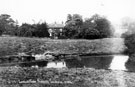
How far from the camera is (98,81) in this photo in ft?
43.7

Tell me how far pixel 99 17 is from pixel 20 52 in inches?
969

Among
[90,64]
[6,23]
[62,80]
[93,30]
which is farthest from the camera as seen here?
[6,23]

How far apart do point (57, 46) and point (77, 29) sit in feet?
47.9

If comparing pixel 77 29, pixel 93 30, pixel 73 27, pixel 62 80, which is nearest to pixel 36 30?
pixel 73 27

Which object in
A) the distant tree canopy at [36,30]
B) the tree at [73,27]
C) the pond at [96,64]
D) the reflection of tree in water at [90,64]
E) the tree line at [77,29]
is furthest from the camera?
the tree at [73,27]

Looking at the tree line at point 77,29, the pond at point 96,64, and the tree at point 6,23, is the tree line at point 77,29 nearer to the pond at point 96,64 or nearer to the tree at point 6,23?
the tree at point 6,23

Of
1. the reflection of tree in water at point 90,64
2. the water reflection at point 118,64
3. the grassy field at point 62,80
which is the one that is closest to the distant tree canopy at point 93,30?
the water reflection at point 118,64

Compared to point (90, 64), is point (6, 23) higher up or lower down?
higher up

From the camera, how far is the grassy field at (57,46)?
30.6 metres

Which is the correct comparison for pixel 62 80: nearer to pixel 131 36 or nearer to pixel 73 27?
pixel 131 36

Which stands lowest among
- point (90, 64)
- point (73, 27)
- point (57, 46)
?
point (90, 64)

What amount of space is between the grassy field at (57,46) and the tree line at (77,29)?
285 inches

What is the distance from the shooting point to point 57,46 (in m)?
34.3

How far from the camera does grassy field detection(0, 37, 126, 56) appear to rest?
1205 inches
